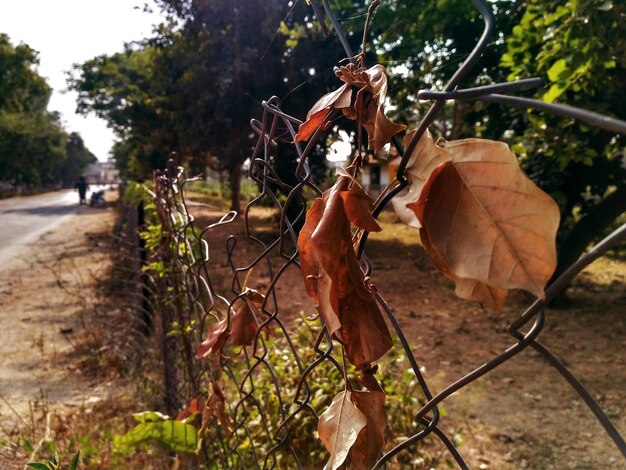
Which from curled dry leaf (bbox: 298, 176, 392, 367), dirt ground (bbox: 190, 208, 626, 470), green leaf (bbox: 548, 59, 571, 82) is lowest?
dirt ground (bbox: 190, 208, 626, 470)

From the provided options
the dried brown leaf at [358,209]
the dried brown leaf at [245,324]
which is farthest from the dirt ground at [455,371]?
the dried brown leaf at [358,209]

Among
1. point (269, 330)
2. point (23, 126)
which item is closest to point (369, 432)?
point (269, 330)

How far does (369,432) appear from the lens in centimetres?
74

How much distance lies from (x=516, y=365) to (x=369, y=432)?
465cm

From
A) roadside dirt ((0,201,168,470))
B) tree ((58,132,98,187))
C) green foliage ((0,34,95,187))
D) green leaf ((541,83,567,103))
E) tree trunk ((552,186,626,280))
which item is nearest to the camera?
roadside dirt ((0,201,168,470))

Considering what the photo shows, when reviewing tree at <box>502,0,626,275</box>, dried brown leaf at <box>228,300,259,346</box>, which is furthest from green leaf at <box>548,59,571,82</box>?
dried brown leaf at <box>228,300,259,346</box>

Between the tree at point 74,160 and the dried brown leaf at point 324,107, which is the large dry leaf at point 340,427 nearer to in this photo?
the dried brown leaf at point 324,107

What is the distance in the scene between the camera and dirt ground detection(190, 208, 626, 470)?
11.3 feet

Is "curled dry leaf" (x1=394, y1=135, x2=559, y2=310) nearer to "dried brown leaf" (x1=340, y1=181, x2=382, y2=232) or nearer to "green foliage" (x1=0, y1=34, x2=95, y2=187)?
"dried brown leaf" (x1=340, y1=181, x2=382, y2=232)

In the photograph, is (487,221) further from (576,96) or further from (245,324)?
(576,96)

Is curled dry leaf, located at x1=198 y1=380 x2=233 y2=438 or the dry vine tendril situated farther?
curled dry leaf, located at x1=198 y1=380 x2=233 y2=438

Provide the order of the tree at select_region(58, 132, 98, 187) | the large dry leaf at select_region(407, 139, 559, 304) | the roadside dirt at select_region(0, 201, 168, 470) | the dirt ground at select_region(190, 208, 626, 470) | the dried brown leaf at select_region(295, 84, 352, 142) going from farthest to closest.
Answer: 1. the tree at select_region(58, 132, 98, 187)
2. the dirt ground at select_region(190, 208, 626, 470)
3. the roadside dirt at select_region(0, 201, 168, 470)
4. the dried brown leaf at select_region(295, 84, 352, 142)
5. the large dry leaf at select_region(407, 139, 559, 304)

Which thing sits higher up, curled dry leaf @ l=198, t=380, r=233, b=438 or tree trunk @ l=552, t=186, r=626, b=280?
curled dry leaf @ l=198, t=380, r=233, b=438

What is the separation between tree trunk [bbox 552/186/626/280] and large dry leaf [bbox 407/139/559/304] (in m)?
6.86
